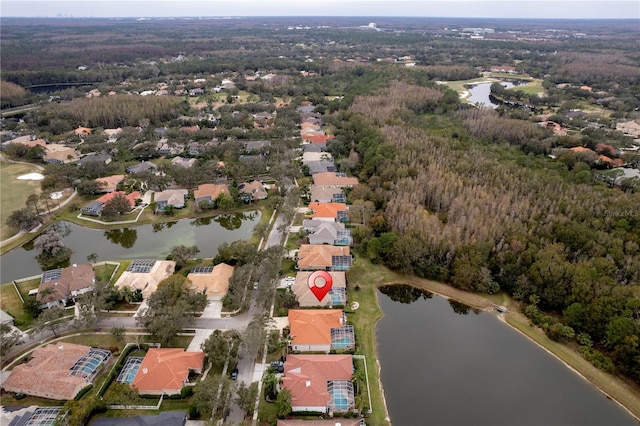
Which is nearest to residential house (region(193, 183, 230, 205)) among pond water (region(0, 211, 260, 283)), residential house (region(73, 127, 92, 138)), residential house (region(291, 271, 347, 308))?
pond water (region(0, 211, 260, 283))

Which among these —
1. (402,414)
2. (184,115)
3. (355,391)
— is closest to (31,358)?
(355,391)

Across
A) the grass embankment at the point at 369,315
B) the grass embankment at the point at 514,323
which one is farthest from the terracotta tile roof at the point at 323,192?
the grass embankment at the point at 514,323

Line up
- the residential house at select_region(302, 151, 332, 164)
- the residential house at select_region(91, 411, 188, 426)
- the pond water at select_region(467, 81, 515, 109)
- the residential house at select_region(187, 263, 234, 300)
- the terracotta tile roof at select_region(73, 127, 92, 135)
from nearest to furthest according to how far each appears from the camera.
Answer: the residential house at select_region(91, 411, 188, 426), the residential house at select_region(187, 263, 234, 300), the residential house at select_region(302, 151, 332, 164), the terracotta tile roof at select_region(73, 127, 92, 135), the pond water at select_region(467, 81, 515, 109)

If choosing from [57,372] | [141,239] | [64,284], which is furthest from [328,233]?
[57,372]

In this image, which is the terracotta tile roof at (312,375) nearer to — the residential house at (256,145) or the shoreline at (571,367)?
the shoreline at (571,367)

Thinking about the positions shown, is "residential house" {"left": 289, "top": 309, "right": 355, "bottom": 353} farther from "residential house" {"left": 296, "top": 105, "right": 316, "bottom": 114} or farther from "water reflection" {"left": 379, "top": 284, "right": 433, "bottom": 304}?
"residential house" {"left": 296, "top": 105, "right": 316, "bottom": 114}

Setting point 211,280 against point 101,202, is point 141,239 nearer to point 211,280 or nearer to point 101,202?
point 101,202

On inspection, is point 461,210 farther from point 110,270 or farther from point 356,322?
point 110,270
